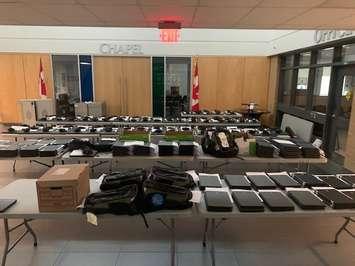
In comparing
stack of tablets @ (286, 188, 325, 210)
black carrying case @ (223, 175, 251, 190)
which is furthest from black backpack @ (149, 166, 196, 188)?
stack of tablets @ (286, 188, 325, 210)

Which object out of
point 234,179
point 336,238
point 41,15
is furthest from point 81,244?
point 41,15

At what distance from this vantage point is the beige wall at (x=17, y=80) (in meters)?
8.81

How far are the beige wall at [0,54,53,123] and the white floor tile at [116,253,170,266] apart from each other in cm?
790

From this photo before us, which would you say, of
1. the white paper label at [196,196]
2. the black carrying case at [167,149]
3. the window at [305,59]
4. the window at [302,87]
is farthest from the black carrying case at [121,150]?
the window at [305,59]

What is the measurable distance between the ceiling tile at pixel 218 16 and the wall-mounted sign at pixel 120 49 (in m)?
4.91

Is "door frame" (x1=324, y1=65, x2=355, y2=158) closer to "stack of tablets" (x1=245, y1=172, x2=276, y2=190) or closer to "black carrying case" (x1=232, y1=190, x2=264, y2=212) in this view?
"stack of tablets" (x1=245, y1=172, x2=276, y2=190)

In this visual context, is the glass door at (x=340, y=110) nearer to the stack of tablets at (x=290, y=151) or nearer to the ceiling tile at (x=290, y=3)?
the stack of tablets at (x=290, y=151)

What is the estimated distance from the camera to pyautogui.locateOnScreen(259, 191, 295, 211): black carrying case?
2.06 meters

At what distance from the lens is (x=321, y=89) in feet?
19.2

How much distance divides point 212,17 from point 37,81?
288 inches

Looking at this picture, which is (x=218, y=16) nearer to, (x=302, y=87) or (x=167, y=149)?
(x=167, y=149)

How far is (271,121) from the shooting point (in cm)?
873

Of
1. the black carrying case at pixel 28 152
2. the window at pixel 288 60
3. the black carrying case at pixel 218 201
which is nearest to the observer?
the black carrying case at pixel 218 201

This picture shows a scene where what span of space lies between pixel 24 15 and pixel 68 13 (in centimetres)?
66
